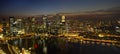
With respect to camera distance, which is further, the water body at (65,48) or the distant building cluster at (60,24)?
the water body at (65,48)

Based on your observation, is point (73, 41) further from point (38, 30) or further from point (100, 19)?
point (100, 19)

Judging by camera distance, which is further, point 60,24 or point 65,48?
point 60,24

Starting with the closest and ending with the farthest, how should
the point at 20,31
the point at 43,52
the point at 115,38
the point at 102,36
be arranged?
the point at 43,52 < the point at 115,38 < the point at 102,36 < the point at 20,31

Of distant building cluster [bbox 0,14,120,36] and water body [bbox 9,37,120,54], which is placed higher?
distant building cluster [bbox 0,14,120,36]

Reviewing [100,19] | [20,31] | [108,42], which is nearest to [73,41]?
[108,42]

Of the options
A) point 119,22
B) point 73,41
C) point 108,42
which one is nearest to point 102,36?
point 108,42

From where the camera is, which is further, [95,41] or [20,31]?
[20,31]

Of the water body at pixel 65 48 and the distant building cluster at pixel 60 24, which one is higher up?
the distant building cluster at pixel 60 24

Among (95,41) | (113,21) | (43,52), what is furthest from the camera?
(95,41)

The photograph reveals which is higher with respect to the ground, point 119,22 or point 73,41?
point 119,22

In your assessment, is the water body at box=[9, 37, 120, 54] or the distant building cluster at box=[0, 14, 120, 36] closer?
the distant building cluster at box=[0, 14, 120, 36]
